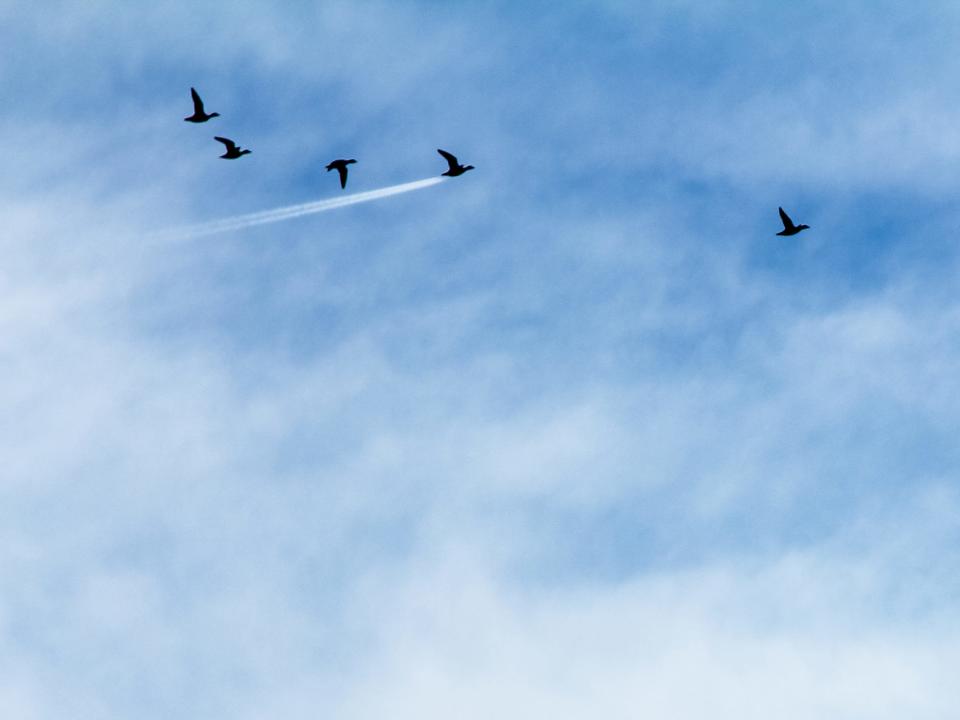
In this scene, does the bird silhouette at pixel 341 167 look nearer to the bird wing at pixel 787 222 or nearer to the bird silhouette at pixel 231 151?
the bird silhouette at pixel 231 151

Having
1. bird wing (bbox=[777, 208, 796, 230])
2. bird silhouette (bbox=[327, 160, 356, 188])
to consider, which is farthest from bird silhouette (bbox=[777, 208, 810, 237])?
bird silhouette (bbox=[327, 160, 356, 188])

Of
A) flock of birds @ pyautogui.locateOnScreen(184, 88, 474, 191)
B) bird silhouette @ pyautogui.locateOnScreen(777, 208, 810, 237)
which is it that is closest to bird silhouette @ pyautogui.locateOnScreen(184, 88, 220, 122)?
flock of birds @ pyautogui.locateOnScreen(184, 88, 474, 191)

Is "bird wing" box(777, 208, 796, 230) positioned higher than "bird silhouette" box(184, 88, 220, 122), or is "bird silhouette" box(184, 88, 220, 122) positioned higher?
"bird silhouette" box(184, 88, 220, 122)

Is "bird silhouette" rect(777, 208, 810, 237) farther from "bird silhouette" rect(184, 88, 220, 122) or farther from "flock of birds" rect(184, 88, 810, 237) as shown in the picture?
"bird silhouette" rect(184, 88, 220, 122)

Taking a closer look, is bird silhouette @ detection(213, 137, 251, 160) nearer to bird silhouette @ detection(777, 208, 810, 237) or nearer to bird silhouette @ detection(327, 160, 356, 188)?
bird silhouette @ detection(327, 160, 356, 188)

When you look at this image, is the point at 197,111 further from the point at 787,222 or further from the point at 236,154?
the point at 787,222

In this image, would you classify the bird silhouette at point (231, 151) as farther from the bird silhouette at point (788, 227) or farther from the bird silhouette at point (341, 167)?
the bird silhouette at point (788, 227)

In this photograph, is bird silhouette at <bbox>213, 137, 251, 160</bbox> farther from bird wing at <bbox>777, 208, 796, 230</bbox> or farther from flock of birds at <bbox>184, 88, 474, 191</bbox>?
bird wing at <bbox>777, 208, 796, 230</bbox>

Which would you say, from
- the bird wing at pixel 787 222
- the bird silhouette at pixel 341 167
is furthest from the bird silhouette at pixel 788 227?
the bird silhouette at pixel 341 167

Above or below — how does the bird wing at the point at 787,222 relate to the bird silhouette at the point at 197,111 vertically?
below

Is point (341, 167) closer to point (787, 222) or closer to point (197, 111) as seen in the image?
point (197, 111)

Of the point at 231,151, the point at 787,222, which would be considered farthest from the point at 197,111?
the point at 787,222

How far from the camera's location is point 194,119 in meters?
139

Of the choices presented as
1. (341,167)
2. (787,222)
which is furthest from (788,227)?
(341,167)
